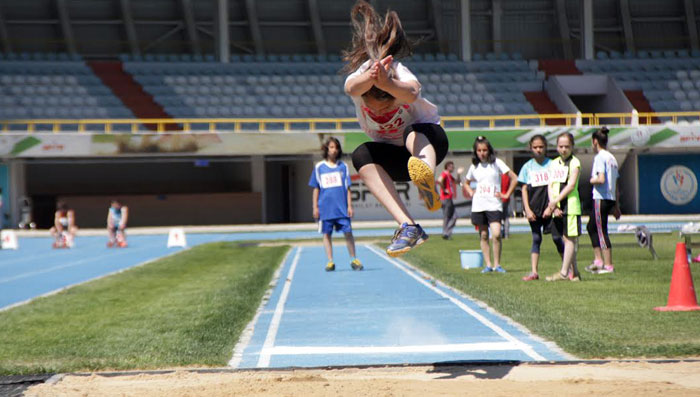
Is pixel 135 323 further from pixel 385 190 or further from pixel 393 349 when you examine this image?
pixel 385 190

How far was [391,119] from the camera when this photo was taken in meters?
6.43

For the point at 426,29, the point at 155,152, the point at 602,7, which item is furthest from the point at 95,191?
the point at 602,7

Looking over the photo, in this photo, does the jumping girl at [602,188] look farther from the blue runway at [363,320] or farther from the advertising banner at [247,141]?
the advertising banner at [247,141]

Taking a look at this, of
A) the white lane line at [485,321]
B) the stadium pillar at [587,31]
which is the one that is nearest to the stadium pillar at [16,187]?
the white lane line at [485,321]

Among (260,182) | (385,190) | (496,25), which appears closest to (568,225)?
(385,190)

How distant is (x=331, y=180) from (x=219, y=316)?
5.24m

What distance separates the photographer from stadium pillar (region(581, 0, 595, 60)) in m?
45.6

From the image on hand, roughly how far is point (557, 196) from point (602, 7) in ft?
144

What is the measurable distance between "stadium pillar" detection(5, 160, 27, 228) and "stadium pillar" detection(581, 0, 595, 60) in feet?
94.5

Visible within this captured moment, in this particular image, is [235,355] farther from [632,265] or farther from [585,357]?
[632,265]

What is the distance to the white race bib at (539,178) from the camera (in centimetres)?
1103

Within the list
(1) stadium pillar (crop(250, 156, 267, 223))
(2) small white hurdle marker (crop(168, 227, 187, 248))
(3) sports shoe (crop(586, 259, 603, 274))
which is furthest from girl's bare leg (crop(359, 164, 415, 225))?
(1) stadium pillar (crop(250, 156, 267, 223))

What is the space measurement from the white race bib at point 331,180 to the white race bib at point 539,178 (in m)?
3.60

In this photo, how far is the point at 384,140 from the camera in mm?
6809
